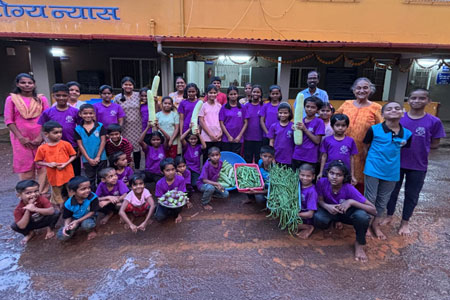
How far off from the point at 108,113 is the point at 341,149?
334 centimetres

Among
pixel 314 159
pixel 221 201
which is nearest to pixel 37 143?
pixel 221 201

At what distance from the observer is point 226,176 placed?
4160 mm

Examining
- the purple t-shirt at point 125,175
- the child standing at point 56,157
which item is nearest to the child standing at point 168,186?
the purple t-shirt at point 125,175

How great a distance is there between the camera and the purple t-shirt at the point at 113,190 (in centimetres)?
342

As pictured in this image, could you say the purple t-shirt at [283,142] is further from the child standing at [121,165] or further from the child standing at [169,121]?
the child standing at [121,165]

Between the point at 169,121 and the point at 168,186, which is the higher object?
the point at 169,121

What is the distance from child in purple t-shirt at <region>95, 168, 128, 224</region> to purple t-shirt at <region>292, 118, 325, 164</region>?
2.35 meters

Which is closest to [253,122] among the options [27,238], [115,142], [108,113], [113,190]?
[115,142]

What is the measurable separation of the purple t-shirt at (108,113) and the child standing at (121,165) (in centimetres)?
65

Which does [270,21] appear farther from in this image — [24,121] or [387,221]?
[24,121]

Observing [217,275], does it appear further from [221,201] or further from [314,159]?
[314,159]

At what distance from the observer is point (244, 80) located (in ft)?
39.7

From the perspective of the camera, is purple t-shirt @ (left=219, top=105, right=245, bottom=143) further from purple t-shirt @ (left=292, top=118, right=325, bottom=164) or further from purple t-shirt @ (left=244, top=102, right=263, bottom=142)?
purple t-shirt @ (left=292, top=118, right=325, bottom=164)

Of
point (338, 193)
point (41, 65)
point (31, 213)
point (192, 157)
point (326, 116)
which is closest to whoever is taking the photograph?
point (31, 213)
